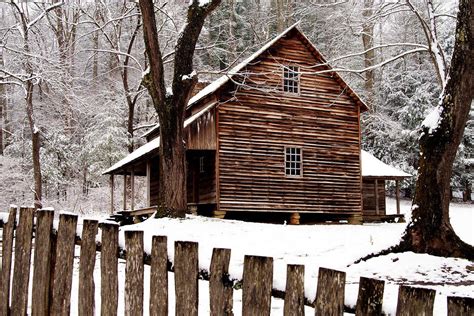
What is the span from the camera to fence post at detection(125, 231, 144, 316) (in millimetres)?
3221

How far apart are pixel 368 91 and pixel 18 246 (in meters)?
39.1

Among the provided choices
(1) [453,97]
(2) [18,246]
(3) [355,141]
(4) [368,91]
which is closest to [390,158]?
(4) [368,91]

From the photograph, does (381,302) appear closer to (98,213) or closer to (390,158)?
(98,213)

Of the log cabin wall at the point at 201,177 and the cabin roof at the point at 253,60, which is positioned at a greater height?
the cabin roof at the point at 253,60

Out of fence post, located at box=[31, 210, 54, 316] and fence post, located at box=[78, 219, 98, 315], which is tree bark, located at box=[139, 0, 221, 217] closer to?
fence post, located at box=[31, 210, 54, 316]

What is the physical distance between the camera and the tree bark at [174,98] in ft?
58.0

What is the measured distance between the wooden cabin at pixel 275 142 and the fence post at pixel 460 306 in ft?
61.0

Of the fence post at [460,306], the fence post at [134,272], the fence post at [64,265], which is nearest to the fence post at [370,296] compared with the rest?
the fence post at [460,306]

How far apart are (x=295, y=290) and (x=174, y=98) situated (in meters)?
15.5

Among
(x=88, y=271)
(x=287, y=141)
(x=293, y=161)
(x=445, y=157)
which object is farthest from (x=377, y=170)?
(x=88, y=271)

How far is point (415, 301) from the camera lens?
2.27 m

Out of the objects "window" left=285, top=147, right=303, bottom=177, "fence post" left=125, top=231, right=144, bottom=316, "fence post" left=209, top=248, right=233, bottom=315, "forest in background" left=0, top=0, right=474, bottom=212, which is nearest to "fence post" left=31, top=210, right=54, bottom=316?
"fence post" left=125, top=231, right=144, bottom=316

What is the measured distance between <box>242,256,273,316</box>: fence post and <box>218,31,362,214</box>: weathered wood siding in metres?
19.1

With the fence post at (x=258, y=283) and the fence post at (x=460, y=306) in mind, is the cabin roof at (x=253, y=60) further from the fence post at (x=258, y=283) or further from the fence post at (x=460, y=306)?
the fence post at (x=460, y=306)
